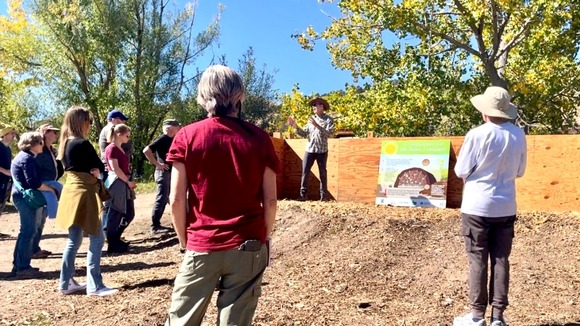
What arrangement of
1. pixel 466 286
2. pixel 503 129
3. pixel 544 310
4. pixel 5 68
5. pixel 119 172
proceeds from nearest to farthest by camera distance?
1. pixel 503 129
2. pixel 544 310
3. pixel 466 286
4. pixel 119 172
5. pixel 5 68

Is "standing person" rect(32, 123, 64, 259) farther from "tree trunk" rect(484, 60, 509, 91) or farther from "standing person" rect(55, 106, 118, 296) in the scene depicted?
"tree trunk" rect(484, 60, 509, 91)

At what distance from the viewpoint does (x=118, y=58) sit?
2056 centimetres

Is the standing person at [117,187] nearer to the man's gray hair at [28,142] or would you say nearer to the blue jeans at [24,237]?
the man's gray hair at [28,142]

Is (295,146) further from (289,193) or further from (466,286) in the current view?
(466,286)

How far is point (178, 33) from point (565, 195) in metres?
17.5

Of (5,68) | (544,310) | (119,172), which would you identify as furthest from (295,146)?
(5,68)

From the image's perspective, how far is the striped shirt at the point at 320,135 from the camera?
8.41 m

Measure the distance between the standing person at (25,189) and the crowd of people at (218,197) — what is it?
11mm

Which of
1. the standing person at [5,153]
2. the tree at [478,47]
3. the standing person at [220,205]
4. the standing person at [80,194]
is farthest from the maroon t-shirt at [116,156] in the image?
the tree at [478,47]

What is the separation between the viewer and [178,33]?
844 inches

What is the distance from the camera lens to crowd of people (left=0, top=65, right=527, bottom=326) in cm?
242

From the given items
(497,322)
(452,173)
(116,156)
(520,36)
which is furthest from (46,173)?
(520,36)

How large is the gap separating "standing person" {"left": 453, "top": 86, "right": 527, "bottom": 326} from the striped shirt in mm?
4681

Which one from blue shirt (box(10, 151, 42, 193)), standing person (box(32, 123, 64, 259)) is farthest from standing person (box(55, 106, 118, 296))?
standing person (box(32, 123, 64, 259))
